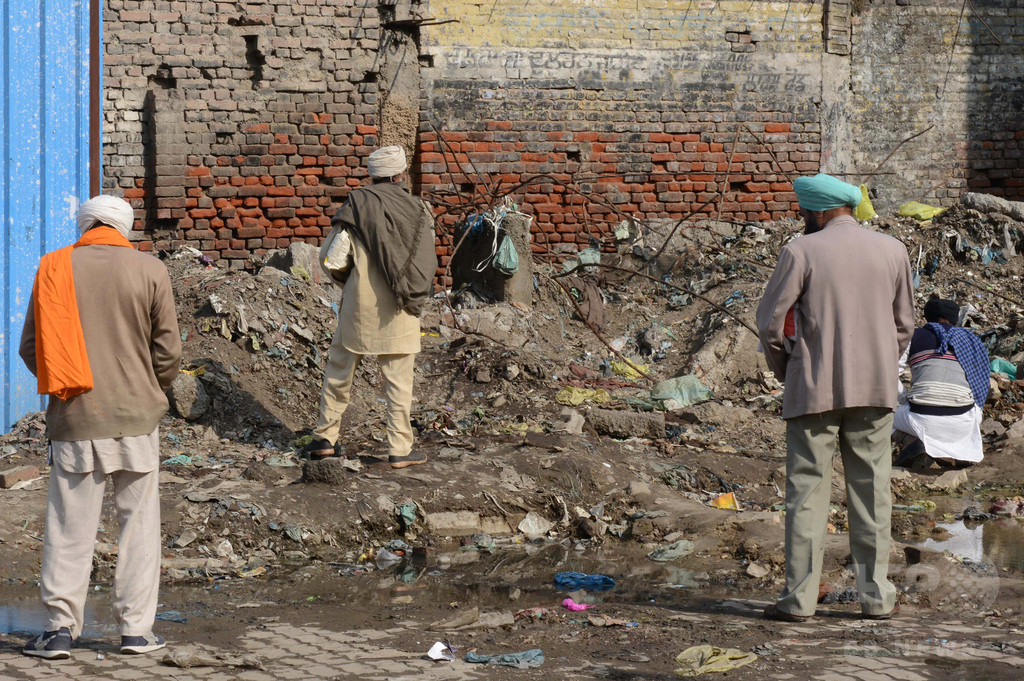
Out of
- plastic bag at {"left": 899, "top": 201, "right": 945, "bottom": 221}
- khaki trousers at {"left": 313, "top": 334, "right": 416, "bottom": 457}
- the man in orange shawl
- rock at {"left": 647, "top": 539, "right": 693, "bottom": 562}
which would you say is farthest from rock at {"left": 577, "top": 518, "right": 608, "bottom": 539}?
plastic bag at {"left": 899, "top": 201, "right": 945, "bottom": 221}

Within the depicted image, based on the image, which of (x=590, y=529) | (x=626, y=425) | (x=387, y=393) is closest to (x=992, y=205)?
(x=626, y=425)

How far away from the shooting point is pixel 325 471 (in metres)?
6.15

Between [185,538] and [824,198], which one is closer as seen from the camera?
[824,198]

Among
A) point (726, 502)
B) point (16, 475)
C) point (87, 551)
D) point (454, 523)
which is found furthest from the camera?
point (726, 502)

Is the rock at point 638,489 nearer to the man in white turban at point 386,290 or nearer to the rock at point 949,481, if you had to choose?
the man in white turban at point 386,290

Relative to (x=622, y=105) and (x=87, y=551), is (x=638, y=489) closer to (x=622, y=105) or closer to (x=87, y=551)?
(x=87, y=551)

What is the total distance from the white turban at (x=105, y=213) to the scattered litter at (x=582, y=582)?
239cm

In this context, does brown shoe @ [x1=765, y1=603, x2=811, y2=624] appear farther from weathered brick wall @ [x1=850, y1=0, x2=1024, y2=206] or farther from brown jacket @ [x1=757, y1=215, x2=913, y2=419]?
weathered brick wall @ [x1=850, y1=0, x2=1024, y2=206]

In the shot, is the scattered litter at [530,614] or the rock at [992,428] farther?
the rock at [992,428]

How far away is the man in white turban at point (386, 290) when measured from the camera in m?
6.44

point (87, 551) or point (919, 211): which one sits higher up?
point (919, 211)

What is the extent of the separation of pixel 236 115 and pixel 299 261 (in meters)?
2.39

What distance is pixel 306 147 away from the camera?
37.9ft

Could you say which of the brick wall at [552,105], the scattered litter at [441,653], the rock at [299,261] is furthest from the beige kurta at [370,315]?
the brick wall at [552,105]
